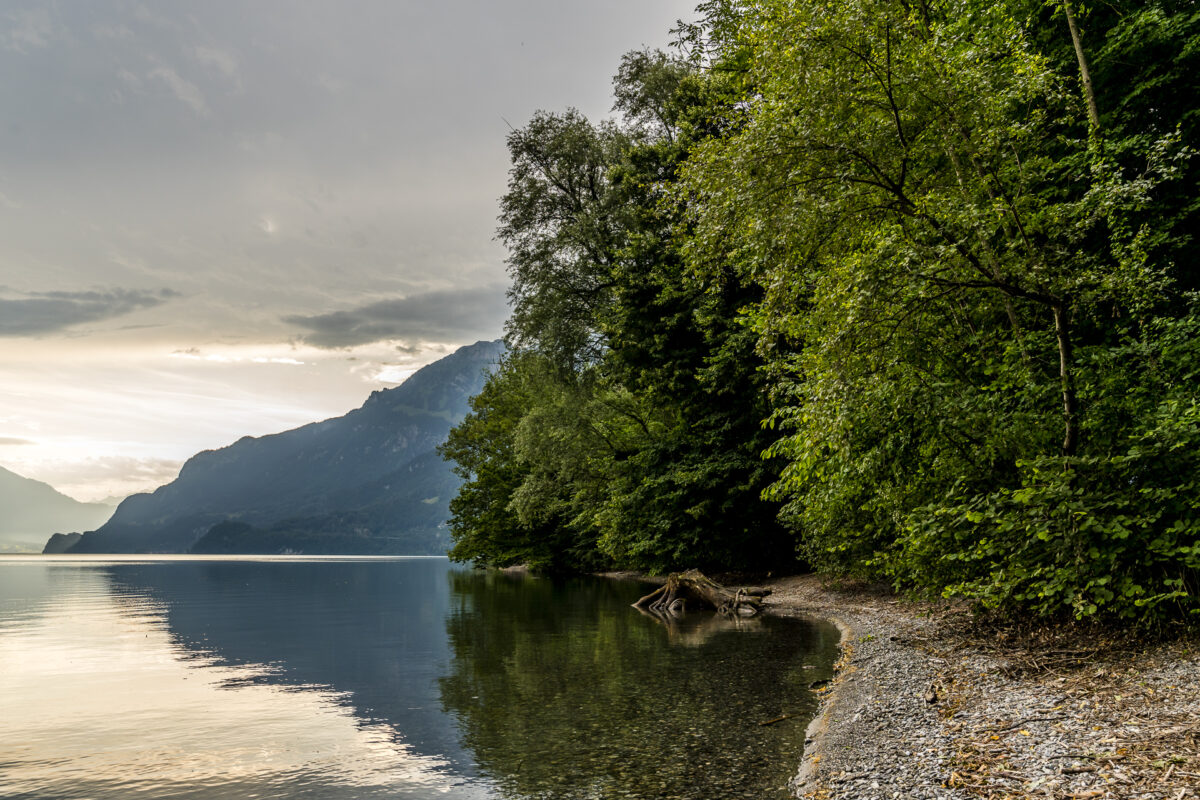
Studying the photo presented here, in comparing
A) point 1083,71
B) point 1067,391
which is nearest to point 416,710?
point 1067,391

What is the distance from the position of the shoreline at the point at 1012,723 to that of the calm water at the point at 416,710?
3.74 ft

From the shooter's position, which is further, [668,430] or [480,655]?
[668,430]

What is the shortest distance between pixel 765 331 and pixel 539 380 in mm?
27294

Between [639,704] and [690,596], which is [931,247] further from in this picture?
[690,596]

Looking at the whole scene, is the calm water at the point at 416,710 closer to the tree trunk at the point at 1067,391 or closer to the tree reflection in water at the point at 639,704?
the tree reflection in water at the point at 639,704

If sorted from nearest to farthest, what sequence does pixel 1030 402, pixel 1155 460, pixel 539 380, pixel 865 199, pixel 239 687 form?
pixel 1155 460
pixel 1030 402
pixel 865 199
pixel 239 687
pixel 539 380

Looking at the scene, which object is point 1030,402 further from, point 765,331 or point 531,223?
point 531,223

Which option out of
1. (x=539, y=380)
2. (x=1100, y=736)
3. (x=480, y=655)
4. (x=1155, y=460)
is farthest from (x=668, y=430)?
(x=1100, y=736)

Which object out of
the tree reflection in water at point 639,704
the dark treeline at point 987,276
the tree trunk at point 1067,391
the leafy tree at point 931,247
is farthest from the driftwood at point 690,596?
the tree trunk at point 1067,391

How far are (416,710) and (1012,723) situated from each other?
1020 centimetres

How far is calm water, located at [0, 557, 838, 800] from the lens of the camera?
9930 millimetres

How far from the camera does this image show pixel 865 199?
14.0 meters

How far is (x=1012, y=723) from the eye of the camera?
9242 millimetres

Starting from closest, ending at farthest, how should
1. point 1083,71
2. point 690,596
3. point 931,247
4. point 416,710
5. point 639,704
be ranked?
point 931,247 → point 639,704 → point 416,710 → point 1083,71 → point 690,596
